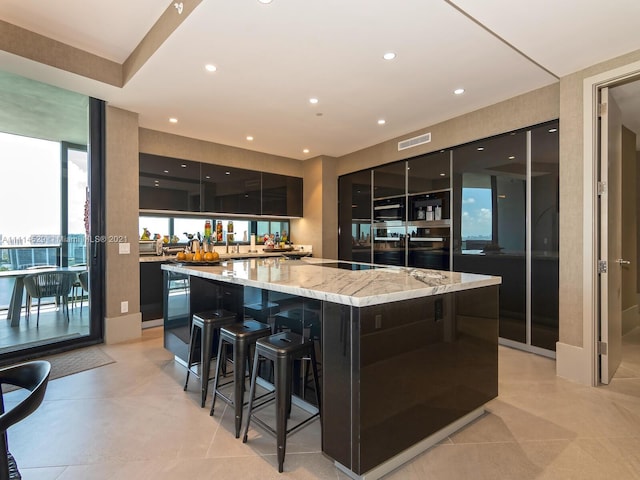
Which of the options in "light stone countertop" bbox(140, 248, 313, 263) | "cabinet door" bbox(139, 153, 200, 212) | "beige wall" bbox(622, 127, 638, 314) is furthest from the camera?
"cabinet door" bbox(139, 153, 200, 212)

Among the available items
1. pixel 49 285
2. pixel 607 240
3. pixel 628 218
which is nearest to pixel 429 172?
pixel 607 240

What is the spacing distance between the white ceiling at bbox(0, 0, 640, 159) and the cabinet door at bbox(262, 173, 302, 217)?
71.3 inches

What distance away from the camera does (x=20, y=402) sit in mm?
1082

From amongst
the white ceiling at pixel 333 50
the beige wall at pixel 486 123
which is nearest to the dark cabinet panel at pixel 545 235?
the beige wall at pixel 486 123

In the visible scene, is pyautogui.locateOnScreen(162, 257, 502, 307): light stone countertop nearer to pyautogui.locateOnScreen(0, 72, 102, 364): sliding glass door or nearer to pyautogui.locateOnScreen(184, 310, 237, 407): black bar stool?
pyautogui.locateOnScreen(184, 310, 237, 407): black bar stool

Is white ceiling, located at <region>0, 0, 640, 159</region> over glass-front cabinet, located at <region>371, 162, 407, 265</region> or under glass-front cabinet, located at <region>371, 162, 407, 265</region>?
over

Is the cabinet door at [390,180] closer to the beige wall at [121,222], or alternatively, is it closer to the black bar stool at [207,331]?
the black bar stool at [207,331]

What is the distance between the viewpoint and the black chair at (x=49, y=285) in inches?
131

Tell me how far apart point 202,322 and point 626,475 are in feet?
8.80

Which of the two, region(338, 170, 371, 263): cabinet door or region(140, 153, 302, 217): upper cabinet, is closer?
region(140, 153, 302, 217): upper cabinet

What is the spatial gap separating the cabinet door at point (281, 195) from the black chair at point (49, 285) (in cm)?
291

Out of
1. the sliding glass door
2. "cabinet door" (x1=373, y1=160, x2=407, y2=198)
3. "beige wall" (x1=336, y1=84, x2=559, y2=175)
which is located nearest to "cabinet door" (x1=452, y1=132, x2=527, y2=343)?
"beige wall" (x1=336, y1=84, x2=559, y2=175)

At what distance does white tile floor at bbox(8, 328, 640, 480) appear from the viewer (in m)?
1.71

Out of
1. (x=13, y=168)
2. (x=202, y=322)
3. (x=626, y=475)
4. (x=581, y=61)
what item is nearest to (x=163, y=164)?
(x=13, y=168)
